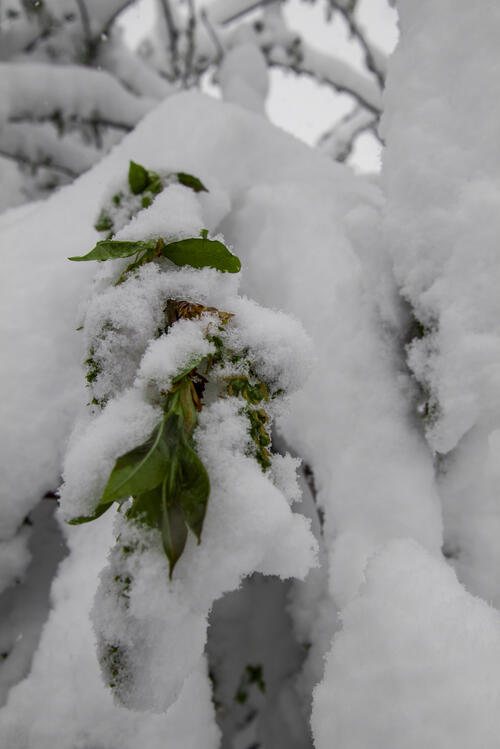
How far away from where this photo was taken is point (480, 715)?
0.45m

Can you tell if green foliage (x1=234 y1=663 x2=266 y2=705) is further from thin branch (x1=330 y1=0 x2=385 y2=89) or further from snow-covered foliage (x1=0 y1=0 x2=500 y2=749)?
thin branch (x1=330 y1=0 x2=385 y2=89)

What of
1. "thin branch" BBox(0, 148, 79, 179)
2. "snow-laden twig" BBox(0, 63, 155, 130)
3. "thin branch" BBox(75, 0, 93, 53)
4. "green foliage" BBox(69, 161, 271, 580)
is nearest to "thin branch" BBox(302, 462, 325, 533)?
"green foliage" BBox(69, 161, 271, 580)

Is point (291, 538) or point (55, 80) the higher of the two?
point (291, 538)

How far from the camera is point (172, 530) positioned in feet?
1.17

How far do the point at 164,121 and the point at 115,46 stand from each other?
1.61 meters

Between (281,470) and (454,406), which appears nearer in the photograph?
(281,470)

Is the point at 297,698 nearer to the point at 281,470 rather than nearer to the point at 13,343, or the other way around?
the point at 281,470

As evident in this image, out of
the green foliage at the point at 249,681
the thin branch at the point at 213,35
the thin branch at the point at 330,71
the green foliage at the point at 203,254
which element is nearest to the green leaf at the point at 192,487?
the green foliage at the point at 203,254

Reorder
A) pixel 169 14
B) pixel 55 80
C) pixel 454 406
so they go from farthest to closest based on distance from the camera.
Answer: pixel 169 14
pixel 55 80
pixel 454 406

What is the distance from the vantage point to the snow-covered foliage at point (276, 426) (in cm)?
40

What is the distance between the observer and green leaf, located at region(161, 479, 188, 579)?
349mm

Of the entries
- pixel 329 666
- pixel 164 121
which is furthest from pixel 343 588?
pixel 164 121

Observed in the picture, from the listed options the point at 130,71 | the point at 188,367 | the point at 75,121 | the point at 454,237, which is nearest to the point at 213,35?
the point at 130,71

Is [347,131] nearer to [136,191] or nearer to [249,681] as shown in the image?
[136,191]
